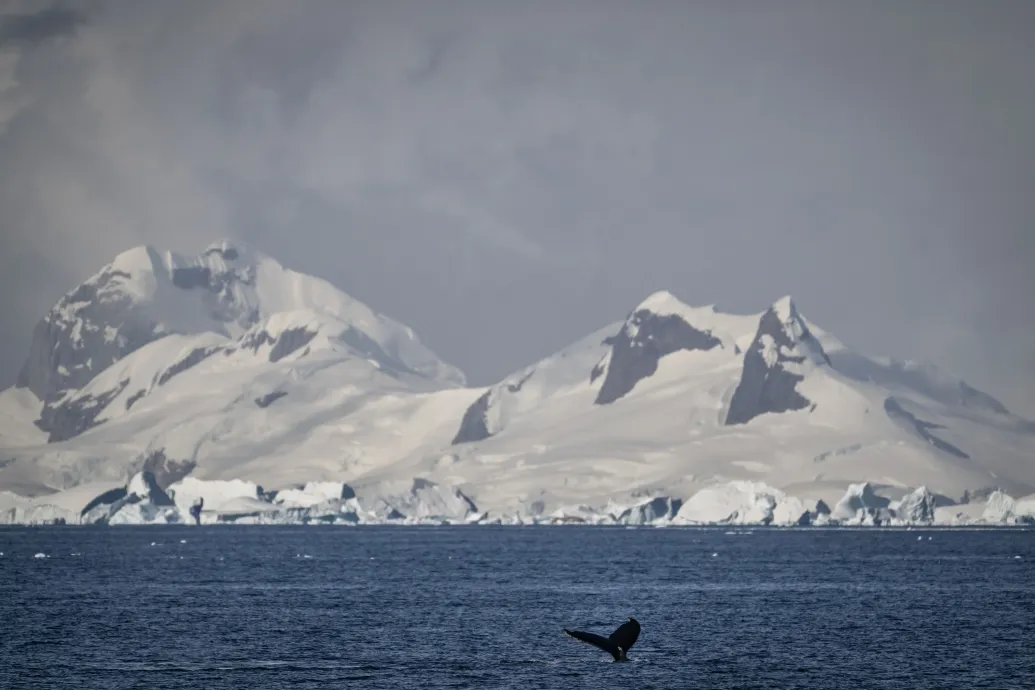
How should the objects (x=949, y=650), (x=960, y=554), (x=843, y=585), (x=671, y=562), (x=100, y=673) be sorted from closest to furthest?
(x=100, y=673)
(x=949, y=650)
(x=843, y=585)
(x=671, y=562)
(x=960, y=554)

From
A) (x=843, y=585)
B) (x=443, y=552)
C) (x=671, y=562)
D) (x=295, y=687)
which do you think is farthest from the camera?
(x=443, y=552)

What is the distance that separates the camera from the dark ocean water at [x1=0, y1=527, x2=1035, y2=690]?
7544cm

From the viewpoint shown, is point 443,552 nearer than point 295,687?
No

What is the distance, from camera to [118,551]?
192500 millimetres

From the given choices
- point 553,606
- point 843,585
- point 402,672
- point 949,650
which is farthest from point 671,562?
point 402,672

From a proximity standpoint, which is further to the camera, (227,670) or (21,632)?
(21,632)

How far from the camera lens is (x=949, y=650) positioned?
A: 8412cm

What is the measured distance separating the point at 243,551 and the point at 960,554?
259ft

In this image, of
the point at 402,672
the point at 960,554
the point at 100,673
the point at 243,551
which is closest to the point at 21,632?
the point at 100,673

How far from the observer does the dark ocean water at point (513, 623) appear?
247ft

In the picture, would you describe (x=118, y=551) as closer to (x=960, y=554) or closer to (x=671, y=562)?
(x=671, y=562)

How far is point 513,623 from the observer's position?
9831 centimetres

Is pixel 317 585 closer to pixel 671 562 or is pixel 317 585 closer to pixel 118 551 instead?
pixel 671 562

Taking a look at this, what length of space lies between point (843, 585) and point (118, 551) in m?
94.4
